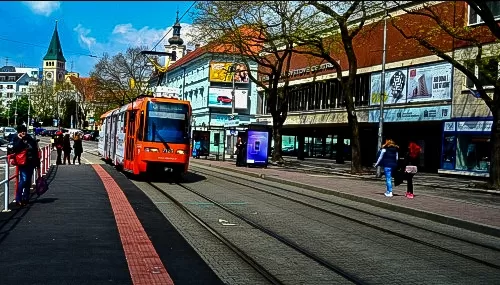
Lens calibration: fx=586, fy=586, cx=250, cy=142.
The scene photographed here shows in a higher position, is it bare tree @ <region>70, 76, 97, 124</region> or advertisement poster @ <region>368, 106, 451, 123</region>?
bare tree @ <region>70, 76, 97, 124</region>

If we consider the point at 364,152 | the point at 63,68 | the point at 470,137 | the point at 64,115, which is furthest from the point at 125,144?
the point at 63,68

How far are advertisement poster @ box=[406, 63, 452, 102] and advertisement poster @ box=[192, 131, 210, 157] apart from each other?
20.5 metres

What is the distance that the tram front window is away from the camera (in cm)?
2170

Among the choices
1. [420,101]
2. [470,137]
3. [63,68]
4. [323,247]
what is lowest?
[323,247]

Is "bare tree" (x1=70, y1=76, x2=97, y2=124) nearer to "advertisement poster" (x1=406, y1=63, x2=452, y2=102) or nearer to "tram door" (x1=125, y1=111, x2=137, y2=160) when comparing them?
"advertisement poster" (x1=406, y1=63, x2=452, y2=102)

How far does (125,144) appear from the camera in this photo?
24.2m

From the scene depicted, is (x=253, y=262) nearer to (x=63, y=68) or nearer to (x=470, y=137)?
(x=470, y=137)

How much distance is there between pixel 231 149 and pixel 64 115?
72.5 m

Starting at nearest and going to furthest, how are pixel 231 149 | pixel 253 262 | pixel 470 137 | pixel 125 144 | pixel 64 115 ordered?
pixel 253 262, pixel 125 144, pixel 470 137, pixel 231 149, pixel 64 115

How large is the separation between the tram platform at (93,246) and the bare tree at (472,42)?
9952 millimetres

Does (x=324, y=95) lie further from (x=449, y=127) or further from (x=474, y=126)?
(x=474, y=126)

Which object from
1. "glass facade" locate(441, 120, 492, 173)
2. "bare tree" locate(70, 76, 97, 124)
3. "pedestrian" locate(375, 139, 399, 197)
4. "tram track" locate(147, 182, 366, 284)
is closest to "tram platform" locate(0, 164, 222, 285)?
"tram track" locate(147, 182, 366, 284)

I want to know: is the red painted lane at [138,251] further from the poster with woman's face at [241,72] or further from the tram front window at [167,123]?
the poster with woman's face at [241,72]

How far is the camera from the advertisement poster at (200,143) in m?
51.5
